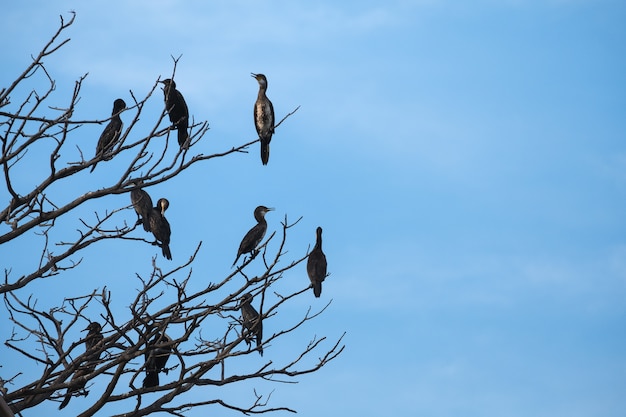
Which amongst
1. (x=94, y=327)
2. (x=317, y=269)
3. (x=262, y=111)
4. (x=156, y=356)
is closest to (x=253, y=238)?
(x=317, y=269)

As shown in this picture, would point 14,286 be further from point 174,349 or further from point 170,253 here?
point 170,253

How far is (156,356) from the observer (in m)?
7.54

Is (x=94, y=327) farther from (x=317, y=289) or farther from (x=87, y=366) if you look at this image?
(x=317, y=289)

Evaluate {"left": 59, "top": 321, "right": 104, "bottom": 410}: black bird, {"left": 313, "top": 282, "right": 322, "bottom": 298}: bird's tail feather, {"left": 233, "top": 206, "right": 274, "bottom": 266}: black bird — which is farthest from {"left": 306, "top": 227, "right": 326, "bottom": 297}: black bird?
{"left": 59, "top": 321, "right": 104, "bottom": 410}: black bird

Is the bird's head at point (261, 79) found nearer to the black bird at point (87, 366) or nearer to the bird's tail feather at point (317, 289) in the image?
the bird's tail feather at point (317, 289)

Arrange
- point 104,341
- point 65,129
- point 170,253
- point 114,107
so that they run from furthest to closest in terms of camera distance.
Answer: point 114,107, point 170,253, point 104,341, point 65,129

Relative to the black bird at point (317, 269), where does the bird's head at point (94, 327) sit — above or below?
below

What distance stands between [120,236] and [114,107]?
5139mm

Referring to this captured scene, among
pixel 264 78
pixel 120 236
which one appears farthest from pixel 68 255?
pixel 264 78

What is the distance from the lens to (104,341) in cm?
762

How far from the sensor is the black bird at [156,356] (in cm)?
732

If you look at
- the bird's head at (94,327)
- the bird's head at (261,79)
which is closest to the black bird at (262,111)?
the bird's head at (261,79)

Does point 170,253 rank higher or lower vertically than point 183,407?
higher

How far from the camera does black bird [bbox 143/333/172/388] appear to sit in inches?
288
